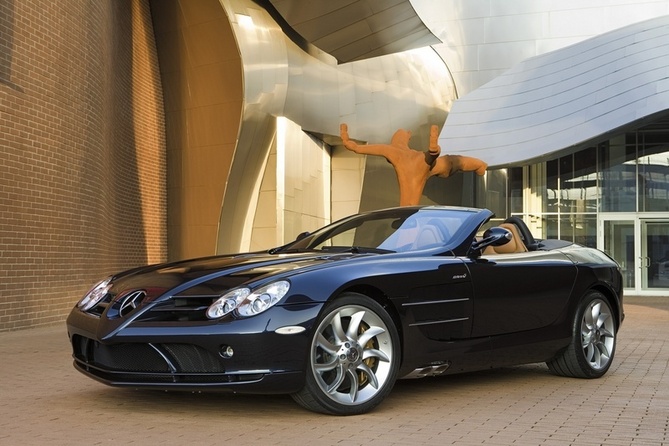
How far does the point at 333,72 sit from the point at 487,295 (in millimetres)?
16890

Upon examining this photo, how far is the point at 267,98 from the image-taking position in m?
19.4

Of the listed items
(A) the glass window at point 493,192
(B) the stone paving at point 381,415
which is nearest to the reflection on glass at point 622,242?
(A) the glass window at point 493,192

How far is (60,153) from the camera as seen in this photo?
12758 mm

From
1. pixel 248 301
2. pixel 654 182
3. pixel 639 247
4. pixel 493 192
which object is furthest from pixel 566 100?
pixel 248 301

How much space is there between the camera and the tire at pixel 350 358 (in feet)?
16.1

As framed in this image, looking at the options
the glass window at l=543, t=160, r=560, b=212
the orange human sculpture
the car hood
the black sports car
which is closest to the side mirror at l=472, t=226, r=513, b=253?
the black sports car

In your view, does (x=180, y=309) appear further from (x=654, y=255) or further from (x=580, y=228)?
(x=654, y=255)

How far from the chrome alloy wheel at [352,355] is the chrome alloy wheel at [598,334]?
A: 2313 millimetres

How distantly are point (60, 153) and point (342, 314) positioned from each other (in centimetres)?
881

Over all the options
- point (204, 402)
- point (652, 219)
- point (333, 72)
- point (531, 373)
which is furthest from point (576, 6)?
point (204, 402)

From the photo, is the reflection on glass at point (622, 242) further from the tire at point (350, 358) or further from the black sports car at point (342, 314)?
the tire at point (350, 358)

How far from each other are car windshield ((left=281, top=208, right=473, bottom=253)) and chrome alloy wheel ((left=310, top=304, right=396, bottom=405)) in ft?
2.61

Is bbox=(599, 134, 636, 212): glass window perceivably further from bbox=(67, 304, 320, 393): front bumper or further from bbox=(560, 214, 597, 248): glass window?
bbox=(67, 304, 320, 393): front bumper

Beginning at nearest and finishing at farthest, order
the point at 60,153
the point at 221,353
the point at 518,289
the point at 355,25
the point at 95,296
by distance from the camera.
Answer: the point at 221,353, the point at 95,296, the point at 518,289, the point at 60,153, the point at 355,25
